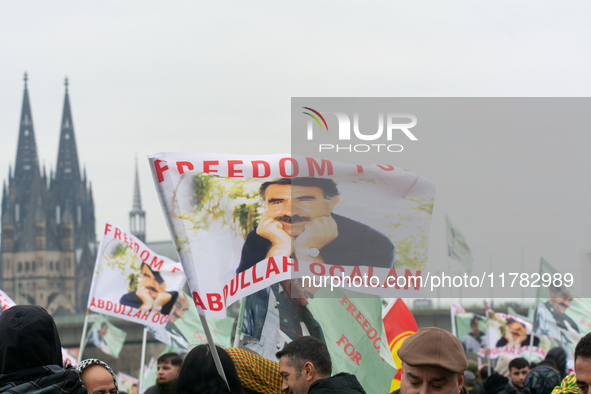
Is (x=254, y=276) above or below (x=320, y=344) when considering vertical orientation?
above

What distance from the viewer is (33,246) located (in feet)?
385

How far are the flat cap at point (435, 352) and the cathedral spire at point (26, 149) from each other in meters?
124

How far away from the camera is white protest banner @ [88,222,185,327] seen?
9.41 metres

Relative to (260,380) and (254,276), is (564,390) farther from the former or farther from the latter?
(254,276)

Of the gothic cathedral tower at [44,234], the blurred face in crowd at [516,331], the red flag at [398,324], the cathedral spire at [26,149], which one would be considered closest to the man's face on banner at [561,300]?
the blurred face in crowd at [516,331]

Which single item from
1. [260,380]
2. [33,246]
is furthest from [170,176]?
[33,246]

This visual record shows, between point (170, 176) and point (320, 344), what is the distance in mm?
1142

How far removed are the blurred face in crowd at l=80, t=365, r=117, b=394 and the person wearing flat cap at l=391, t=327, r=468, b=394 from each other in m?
1.40

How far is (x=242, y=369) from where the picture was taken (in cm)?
382

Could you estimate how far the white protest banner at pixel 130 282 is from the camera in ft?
30.9

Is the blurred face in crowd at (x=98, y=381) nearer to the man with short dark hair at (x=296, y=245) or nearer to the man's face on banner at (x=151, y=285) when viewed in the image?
the man with short dark hair at (x=296, y=245)

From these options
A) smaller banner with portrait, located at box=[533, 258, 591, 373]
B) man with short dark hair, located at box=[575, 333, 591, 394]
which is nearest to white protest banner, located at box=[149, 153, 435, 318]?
man with short dark hair, located at box=[575, 333, 591, 394]

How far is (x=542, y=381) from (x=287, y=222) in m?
1.81

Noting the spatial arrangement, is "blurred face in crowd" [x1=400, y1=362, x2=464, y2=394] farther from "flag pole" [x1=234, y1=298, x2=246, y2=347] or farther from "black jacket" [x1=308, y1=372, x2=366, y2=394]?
"flag pole" [x1=234, y1=298, x2=246, y2=347]
